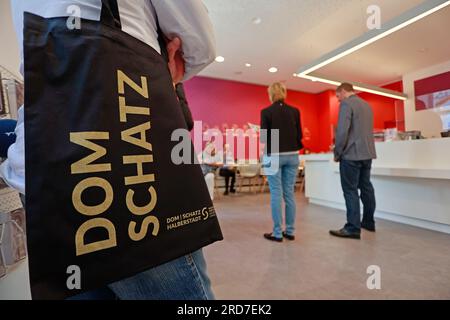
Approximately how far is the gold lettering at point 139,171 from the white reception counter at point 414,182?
2.76 m

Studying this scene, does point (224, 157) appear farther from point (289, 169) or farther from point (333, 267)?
point (333, 267)

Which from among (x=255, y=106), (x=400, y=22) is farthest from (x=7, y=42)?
(x=255, y=106)

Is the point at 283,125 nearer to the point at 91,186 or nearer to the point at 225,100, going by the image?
the point at 91,186

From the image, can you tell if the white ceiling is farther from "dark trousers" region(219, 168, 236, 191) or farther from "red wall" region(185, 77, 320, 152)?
"dark trousers" region(219, 168, 236, 191)

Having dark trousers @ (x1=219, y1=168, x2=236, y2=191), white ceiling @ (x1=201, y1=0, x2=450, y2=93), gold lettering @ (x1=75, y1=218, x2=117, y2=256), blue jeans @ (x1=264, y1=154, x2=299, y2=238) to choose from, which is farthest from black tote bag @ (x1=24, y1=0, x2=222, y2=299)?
dark trousers @ (x1=219, y1=168, x2=236, y2=191)

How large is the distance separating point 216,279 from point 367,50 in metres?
4.58

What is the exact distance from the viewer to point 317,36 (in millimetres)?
4223

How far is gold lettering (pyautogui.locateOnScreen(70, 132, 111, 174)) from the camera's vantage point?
334mm

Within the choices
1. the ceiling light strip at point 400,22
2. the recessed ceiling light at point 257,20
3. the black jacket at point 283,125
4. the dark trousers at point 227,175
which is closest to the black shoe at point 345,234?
the black jacket at point 283,125

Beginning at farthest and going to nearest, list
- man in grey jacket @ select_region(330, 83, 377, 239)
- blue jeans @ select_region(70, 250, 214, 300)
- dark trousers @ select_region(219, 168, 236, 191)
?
dark trousers @ select_region(219, 168, 236, 191), man in grey jacket @ select_region(330, 83, 377, 239), blue jeans @ select_region(70, 250, 214, 300)

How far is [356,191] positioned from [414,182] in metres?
0.81

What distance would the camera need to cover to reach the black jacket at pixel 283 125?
86.9 inches

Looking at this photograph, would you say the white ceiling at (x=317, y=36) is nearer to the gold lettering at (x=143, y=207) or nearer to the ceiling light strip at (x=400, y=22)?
the ceiling light strip at (x=400, y=22)

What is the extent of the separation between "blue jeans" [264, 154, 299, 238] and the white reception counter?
135 centimetres
